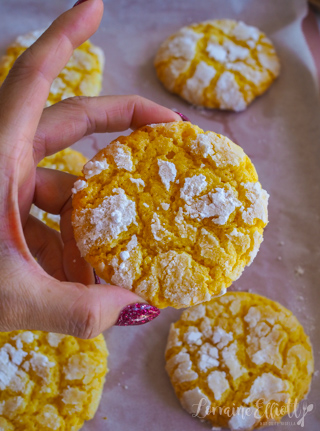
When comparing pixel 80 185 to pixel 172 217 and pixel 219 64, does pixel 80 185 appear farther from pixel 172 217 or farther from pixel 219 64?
pixel 219 64

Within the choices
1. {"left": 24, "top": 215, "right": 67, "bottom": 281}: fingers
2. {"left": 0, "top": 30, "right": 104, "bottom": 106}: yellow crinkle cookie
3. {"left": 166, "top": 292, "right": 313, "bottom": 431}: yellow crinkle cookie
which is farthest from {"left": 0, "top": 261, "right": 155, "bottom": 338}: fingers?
{"left": 0, "top": 30, "right": 104, "bottom": 106}: yellow crinkle cookie

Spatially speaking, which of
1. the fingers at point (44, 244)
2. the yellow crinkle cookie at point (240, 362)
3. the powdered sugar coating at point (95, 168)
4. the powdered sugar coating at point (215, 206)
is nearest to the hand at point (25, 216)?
the fingers at point (44, 244)

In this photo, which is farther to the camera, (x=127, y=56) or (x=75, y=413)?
(x=127, y=56)

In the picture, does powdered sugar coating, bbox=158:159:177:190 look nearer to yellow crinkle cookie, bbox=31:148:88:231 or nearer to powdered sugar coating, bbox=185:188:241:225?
powdered sugar coating, bbox=185:188:241:225

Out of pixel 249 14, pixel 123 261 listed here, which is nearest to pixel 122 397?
pixel 123 261

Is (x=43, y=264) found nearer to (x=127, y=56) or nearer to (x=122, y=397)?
(x=122, y=397)
